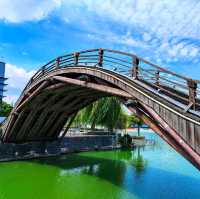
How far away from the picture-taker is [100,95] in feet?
59.8

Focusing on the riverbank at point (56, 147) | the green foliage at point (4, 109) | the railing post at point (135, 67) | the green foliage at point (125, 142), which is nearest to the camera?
the railing post at point (135, 67)

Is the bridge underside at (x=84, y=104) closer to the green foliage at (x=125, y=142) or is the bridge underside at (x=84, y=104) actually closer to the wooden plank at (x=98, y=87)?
the wooden plank at (x=98, y=87)

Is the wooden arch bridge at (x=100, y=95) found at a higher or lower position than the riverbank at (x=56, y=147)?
higher

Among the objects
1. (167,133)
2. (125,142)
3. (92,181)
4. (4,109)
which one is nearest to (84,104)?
(92,181)

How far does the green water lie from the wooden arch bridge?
10.8ft

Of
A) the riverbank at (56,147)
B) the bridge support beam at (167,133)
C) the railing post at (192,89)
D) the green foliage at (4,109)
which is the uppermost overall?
the green foliage at (4,109)

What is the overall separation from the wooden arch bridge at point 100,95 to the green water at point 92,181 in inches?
130

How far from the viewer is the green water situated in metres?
12.9

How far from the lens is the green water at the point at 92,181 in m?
12.9

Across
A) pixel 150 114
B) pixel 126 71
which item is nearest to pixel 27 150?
pixel 126 71

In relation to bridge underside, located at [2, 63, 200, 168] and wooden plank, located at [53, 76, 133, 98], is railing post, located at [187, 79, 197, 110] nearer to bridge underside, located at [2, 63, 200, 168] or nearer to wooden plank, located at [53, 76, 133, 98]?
bridge underside, located at [2, 63, 200, 168]

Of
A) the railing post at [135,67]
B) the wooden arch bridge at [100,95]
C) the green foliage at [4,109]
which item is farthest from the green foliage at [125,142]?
the green foliage at [4,109]

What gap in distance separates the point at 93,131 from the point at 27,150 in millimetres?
11769

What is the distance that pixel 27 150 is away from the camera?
894 inches
